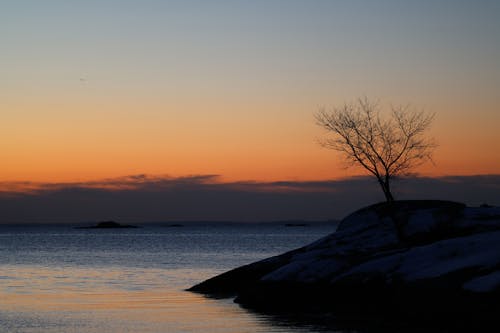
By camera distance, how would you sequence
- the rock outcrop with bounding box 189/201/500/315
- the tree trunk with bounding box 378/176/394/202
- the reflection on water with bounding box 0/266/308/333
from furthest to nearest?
the tree trunk with bounding box 378/176/394/202 → the reflection on water with bounding box 0/266/308/333 → the rock outcrop with bounding box 189/201/500/315

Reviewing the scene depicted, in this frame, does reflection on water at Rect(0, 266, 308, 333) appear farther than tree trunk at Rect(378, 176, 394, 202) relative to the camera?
No

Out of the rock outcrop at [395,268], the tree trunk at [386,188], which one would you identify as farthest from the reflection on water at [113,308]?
the tree trunk at [386,188]

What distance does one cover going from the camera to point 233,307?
111 ft

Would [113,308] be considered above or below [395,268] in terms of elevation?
below

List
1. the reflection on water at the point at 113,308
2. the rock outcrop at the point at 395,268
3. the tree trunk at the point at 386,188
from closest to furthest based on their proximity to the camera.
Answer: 1. the rock outcrop at the point at 395,268
2. the reflection on water at the point at 113,308
3. the tree trunk at the point at 386,188

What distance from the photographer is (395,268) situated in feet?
98.9

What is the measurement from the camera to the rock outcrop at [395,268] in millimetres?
26531

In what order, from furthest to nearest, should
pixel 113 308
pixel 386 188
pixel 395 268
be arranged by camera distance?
pixel 386 188
pixel 113 308
pixel 395 268

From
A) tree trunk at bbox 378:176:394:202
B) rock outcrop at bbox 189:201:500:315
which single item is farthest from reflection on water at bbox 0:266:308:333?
tree trunk at bbox 378:176:394:202

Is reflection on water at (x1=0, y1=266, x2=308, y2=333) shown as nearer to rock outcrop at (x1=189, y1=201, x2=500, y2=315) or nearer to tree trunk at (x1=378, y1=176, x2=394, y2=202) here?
rock outcrop at (x1=189, y1=201, x2=500, y2=315)

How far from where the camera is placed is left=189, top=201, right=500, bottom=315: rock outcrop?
26.5 metres

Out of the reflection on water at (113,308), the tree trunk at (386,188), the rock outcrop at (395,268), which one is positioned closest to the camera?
the rock outcrop at (395,268)

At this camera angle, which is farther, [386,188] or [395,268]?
[386,188]

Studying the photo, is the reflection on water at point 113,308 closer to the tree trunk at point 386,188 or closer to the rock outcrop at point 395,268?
the rock outcrop at point 395,268
